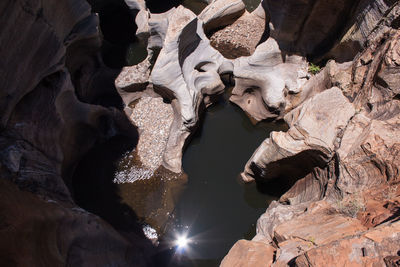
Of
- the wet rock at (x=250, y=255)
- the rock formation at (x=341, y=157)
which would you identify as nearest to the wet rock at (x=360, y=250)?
the rock formation at (x=341, y=157)

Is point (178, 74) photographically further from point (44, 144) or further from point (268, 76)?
point (44, 144)

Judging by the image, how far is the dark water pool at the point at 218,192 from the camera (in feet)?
18.7

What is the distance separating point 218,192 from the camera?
20.3 ft

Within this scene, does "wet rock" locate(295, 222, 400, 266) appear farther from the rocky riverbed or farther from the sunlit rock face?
the sunlit rock face

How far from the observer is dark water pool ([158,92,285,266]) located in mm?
5695

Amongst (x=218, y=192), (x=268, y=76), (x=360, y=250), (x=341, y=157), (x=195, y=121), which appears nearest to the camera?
(x=360, y=250)

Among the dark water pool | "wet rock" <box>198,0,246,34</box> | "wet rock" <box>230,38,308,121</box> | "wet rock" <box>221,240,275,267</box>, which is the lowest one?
the dark water pool

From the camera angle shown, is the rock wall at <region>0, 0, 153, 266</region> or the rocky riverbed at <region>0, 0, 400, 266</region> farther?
the rocky riverbed at <region>0, 0, 400, 266</region>

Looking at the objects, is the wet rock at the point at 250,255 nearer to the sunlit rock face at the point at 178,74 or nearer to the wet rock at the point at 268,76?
the sunlit rock face at the point at 178,74

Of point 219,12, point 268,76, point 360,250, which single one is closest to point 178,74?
point 268,76

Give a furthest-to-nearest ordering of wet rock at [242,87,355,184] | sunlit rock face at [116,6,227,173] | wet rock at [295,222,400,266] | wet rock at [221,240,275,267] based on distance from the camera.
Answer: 1. sunlit rock face at [116,6,227,173]
2. wet rock at [242,87,355,184]
3. wet rock at [221,240,275,267]
4. wet rock at [295,222,400,266]

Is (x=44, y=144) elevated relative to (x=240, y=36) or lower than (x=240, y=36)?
lower

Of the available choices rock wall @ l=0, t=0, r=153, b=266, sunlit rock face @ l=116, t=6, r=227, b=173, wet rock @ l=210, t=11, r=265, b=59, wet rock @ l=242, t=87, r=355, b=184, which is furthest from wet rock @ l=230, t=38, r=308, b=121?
rock wall @ l=0, t=0, r=153, b=266

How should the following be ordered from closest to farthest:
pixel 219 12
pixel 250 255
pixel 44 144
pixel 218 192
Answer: pixel 250 255 < pixel 44 144 < pixel 218 192 < pixel 219 12
